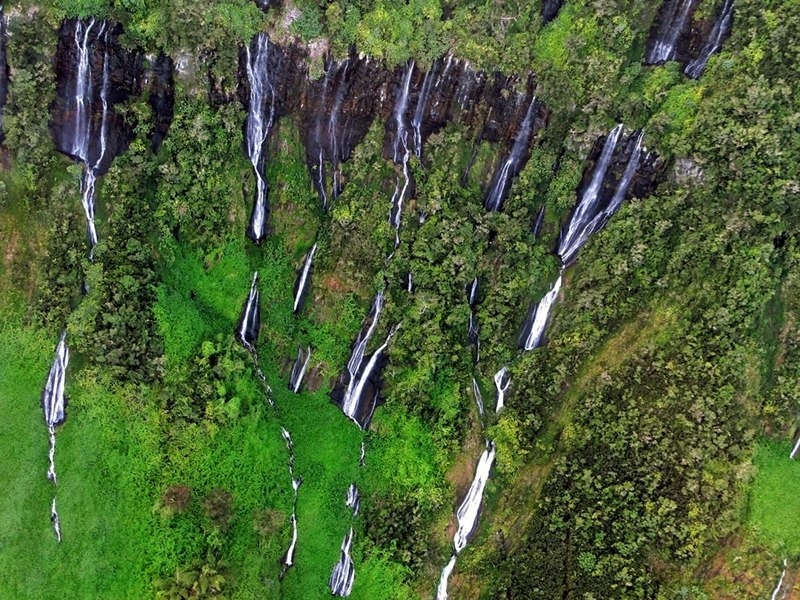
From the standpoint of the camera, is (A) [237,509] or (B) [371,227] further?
(B) [371,227]

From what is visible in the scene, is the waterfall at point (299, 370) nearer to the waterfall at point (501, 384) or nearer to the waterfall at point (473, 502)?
the waterfall at point (501, 384)

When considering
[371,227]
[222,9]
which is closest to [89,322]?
[371,227]

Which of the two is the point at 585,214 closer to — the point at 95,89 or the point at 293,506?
the point at 293,506

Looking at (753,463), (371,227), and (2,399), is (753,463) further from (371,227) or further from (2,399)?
(2,399)

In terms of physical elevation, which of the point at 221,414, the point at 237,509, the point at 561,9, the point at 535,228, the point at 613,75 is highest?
the point at 561,9

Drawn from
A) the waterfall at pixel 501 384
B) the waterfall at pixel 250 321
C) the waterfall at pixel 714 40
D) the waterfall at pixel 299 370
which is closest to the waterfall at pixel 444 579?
the waterfall at pixel 501 384

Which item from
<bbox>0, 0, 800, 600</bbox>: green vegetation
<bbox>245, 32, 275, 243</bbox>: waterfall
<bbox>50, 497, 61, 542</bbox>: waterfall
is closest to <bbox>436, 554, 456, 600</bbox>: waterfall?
<bbox>0, 0, 800, 600</bbox>: green vegetation
